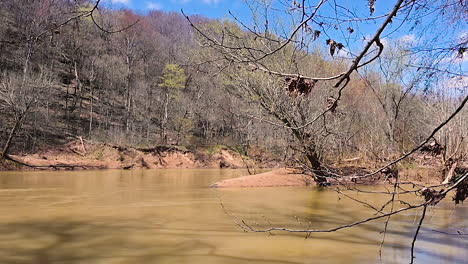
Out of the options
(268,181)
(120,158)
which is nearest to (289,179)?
(268,181)

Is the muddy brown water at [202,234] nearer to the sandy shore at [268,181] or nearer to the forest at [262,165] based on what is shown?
the forest at [262,165]

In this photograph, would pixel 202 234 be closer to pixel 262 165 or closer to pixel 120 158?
pixel 262 165

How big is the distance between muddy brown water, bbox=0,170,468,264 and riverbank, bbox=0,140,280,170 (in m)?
12.7

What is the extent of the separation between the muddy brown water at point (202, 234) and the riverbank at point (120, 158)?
41.6 ft

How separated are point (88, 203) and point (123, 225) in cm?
273

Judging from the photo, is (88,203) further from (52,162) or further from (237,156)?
(237,156)

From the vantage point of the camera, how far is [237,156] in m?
32.6

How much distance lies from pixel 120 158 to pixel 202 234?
73.0 feet

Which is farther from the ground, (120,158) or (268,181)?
(120,158)

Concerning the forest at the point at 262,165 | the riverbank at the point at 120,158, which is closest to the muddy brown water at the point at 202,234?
the forest at the point at 262,165

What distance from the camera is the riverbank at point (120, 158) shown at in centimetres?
2088

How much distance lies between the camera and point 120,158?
1018 inches

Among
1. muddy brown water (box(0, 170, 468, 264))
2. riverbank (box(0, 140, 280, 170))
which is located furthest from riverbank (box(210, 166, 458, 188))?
riverbank (box(0, 140, 280, 170))

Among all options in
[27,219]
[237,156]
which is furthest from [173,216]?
[237,156]
